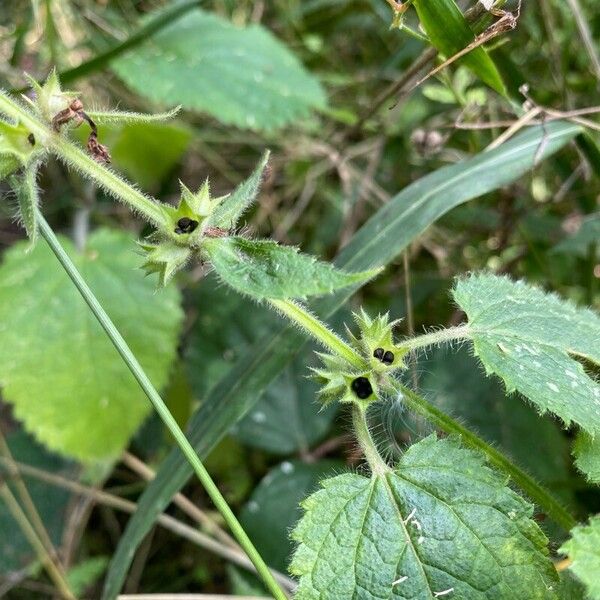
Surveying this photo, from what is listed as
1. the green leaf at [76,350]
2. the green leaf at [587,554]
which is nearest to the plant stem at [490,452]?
the green leaf at [587,554]

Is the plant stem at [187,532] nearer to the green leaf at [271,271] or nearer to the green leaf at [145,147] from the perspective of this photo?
the green leaf at [271,271]

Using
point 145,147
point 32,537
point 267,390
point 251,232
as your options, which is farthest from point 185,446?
point 145,147

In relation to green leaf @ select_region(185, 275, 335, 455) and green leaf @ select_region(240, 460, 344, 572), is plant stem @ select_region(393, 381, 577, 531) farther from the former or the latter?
green leaf @ select_region(185, 275, 335, 455)

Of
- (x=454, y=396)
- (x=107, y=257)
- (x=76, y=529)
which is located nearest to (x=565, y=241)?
(x=454, y=396)

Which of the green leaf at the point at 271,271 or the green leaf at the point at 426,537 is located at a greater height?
the green leaf at the point at 271,271

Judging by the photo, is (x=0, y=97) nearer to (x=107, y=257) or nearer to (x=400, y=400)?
(x=400, y=400)

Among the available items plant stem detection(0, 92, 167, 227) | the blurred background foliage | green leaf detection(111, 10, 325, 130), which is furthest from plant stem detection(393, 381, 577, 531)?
green leaf detection(111, 10, 325, 130)

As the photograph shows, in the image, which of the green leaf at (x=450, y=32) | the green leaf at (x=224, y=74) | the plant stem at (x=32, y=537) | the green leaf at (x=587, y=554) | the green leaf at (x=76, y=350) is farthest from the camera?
the green leaf at (x=224, y=74)
